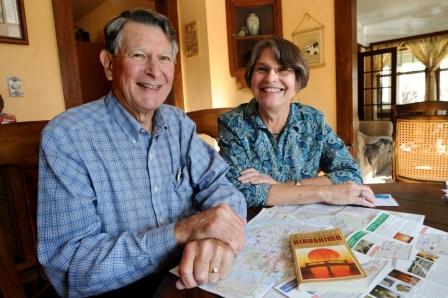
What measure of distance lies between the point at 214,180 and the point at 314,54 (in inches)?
76.5

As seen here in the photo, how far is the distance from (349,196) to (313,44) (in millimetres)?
1886

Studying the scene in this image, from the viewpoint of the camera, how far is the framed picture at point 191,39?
9.01 ft

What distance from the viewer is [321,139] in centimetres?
134

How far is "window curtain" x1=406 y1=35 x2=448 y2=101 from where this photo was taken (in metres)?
8.12

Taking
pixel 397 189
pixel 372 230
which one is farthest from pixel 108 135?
pixel 397 189

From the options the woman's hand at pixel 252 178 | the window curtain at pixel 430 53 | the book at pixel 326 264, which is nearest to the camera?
the book at pixel 326 264

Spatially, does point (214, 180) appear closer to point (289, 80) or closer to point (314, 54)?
point (289, 80)

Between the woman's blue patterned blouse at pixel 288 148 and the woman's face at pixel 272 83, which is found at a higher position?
the woman's face at pixel 272 83

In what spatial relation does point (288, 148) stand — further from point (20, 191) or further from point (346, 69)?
point (346, 69)

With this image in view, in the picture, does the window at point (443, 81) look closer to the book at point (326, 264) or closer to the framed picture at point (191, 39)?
the framed picture at point (191, 39)

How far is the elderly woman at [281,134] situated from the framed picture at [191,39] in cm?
151

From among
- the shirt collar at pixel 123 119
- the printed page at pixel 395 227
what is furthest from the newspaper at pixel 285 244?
the shirt collar at pixel 123 119

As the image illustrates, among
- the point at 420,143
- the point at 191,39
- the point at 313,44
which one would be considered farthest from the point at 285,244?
the point at 191,39

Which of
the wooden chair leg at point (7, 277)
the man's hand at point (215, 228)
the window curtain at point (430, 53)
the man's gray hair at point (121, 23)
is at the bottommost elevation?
the wooden chair leg at point (7, 277)
